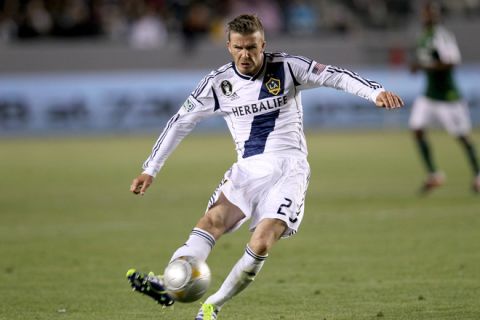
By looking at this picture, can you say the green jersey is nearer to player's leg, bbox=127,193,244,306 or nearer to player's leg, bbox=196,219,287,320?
player's leg, bbox=127,193,244,306

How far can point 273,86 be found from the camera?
739 centimetres

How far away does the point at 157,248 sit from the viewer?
1132cm

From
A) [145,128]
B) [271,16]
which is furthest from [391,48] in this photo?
[145,128]

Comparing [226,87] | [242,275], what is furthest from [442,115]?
[242,275]

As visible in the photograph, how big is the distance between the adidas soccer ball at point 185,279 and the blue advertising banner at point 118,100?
19614 mm

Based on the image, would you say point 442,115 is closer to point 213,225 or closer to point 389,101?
point 389,101

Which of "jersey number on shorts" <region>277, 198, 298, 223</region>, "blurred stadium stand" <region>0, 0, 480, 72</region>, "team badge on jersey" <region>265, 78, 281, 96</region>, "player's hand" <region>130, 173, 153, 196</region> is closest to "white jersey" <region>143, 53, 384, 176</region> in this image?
"team badge on jersey" <region>265, 78, 281, 96</region>

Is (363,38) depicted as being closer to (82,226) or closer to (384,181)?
(384,181)

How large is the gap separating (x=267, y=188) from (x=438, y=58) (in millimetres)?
9797

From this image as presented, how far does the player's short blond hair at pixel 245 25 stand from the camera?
710 cm

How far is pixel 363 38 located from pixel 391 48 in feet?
3.03

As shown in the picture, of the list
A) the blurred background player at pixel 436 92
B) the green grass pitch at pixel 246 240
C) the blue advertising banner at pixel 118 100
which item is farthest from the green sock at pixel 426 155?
the blue advertising banner at pixel 118 100

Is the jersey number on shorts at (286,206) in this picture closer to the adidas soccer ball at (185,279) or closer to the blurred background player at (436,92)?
the adidas soccer ball at (185,279)

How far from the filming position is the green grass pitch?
8.12m
